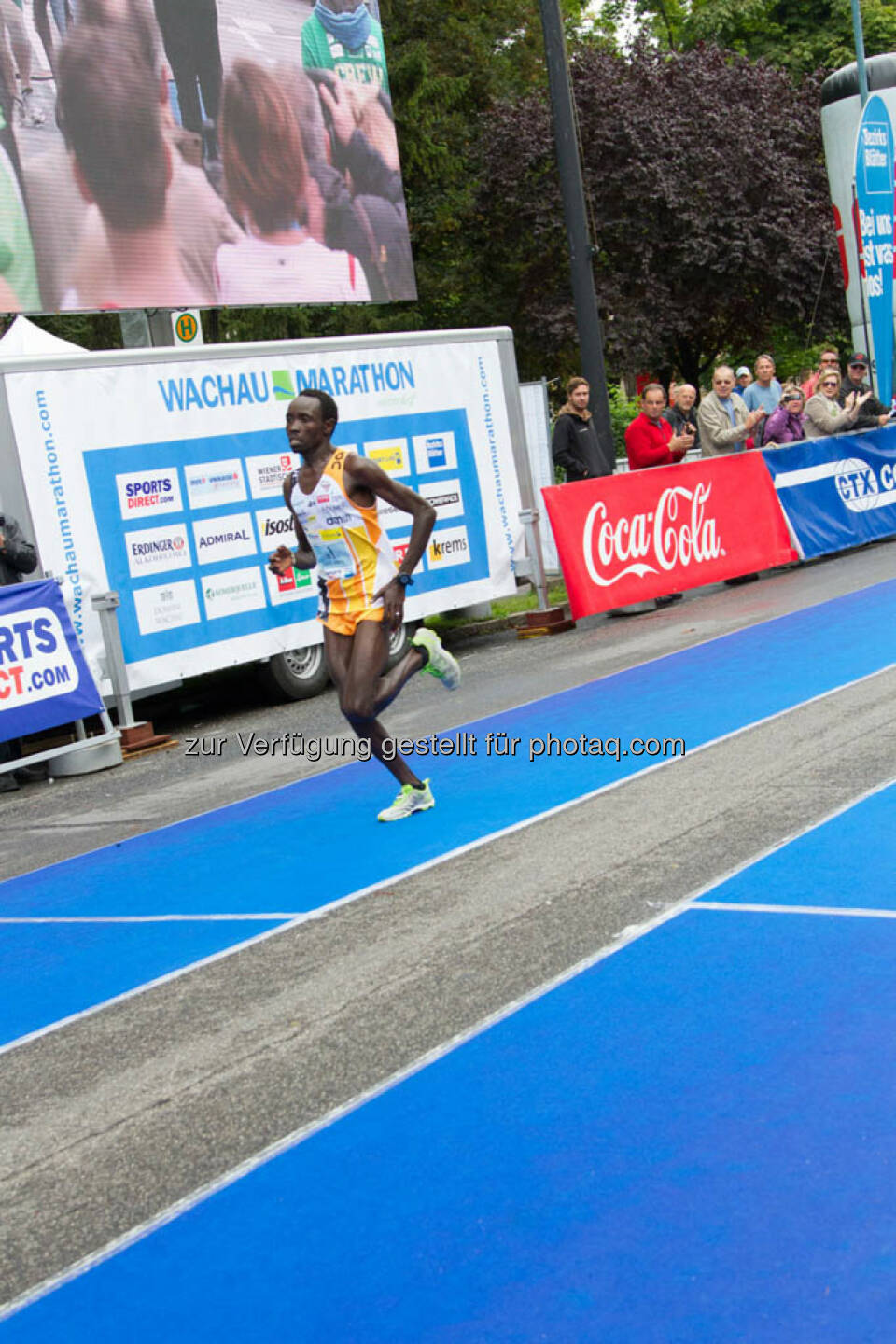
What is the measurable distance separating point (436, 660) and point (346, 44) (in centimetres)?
1786

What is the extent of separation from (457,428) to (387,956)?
34.4 feet

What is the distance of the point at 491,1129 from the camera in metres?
4.41

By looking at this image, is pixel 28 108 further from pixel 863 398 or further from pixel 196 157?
pixel 863 398

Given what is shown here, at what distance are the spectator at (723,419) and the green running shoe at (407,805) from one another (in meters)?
10.3

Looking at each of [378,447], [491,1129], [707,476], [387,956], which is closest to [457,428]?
[378,447]

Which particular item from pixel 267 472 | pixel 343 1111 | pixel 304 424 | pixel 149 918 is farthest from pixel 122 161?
pixel 343 1111

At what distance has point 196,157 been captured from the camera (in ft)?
71.0

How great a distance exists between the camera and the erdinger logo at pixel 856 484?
1959 centimetres

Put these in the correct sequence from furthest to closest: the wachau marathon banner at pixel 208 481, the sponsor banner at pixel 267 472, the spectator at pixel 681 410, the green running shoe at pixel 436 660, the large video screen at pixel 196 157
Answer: the large video screen at pixel 196 157
the spectator at pixel 681 410
the sponsor banner at pixel 267 472
the wachau marathon banner at pixel 208 481
the green running shoe at pixel 436 660

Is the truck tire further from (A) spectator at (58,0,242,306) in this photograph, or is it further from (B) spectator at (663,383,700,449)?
(A) spectator at (58,0,242,306)

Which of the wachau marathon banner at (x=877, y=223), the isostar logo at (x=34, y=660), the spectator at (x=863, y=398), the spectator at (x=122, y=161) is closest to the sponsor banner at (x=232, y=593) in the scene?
the isostar logo at (x=34, y=660)

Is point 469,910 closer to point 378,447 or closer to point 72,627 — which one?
point 72,627

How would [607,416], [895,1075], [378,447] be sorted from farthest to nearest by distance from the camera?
[607,416] → [378,447] → [895,1075]

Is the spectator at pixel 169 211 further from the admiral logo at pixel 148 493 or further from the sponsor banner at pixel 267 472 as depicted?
the admiral logo at pixel 148 493
